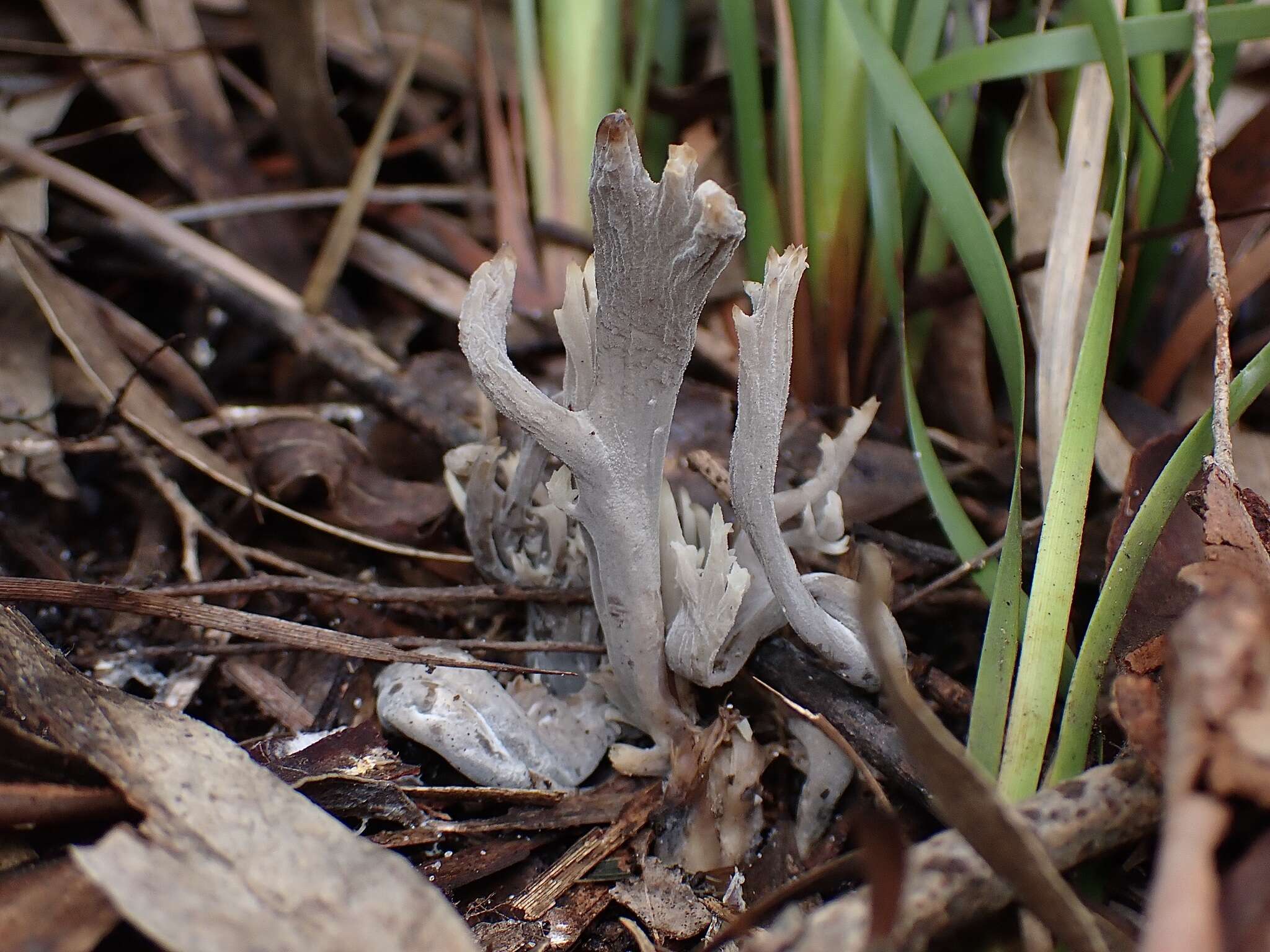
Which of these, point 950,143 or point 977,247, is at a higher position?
point 950,143

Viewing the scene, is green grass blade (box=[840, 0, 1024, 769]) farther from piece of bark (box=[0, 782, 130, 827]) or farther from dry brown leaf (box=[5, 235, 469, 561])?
piece of bark (box=[0, 782, 130, 827])

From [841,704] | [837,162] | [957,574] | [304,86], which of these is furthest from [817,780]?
[304,86]

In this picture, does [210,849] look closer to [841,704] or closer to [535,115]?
[841,704]

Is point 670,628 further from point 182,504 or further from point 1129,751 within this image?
point 182,504

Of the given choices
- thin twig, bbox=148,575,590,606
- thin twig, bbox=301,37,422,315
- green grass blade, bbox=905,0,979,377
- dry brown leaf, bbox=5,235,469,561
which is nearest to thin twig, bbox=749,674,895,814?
thin twig, bbox=148,575,590,606

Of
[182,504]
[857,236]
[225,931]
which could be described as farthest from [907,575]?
[182,504]
